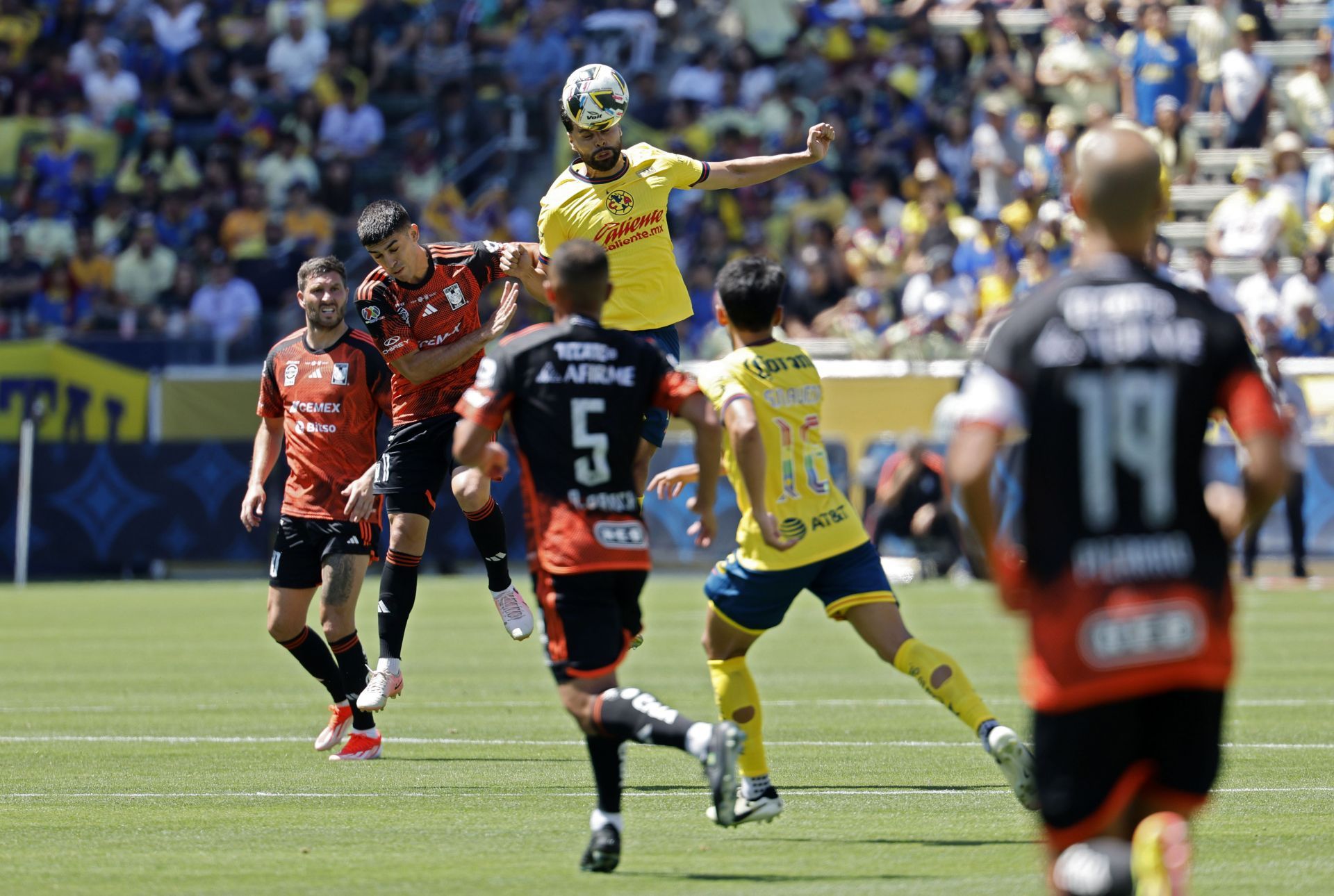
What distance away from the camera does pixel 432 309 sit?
36.4 feet

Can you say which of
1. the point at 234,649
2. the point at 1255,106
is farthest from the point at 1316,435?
the point at 234,649

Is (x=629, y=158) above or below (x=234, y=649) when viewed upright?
above

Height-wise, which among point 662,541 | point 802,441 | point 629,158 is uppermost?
point 629,158

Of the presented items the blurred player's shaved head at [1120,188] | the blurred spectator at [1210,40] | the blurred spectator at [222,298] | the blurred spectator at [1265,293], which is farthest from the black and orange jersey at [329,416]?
the blurred spectator at [1210,40]

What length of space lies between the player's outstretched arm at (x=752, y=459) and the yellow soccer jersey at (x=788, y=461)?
Answer: 349 mm

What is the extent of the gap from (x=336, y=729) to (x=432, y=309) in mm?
2292

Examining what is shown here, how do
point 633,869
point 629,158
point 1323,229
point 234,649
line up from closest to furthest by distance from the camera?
point 633,869
point 629,158
point 234,649
point 1323,229

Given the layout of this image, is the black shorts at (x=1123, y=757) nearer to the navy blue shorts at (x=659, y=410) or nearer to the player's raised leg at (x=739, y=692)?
the player's raised leg at (x=739, y=692)

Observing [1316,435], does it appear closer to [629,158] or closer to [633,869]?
[629,158]

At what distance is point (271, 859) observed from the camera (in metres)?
7.35

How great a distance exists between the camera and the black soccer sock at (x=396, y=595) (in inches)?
443

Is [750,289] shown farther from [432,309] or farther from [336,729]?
[336,729]

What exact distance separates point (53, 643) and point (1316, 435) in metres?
14.3

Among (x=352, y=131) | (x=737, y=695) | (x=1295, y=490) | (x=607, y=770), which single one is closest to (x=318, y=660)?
(x=737, y=695)
